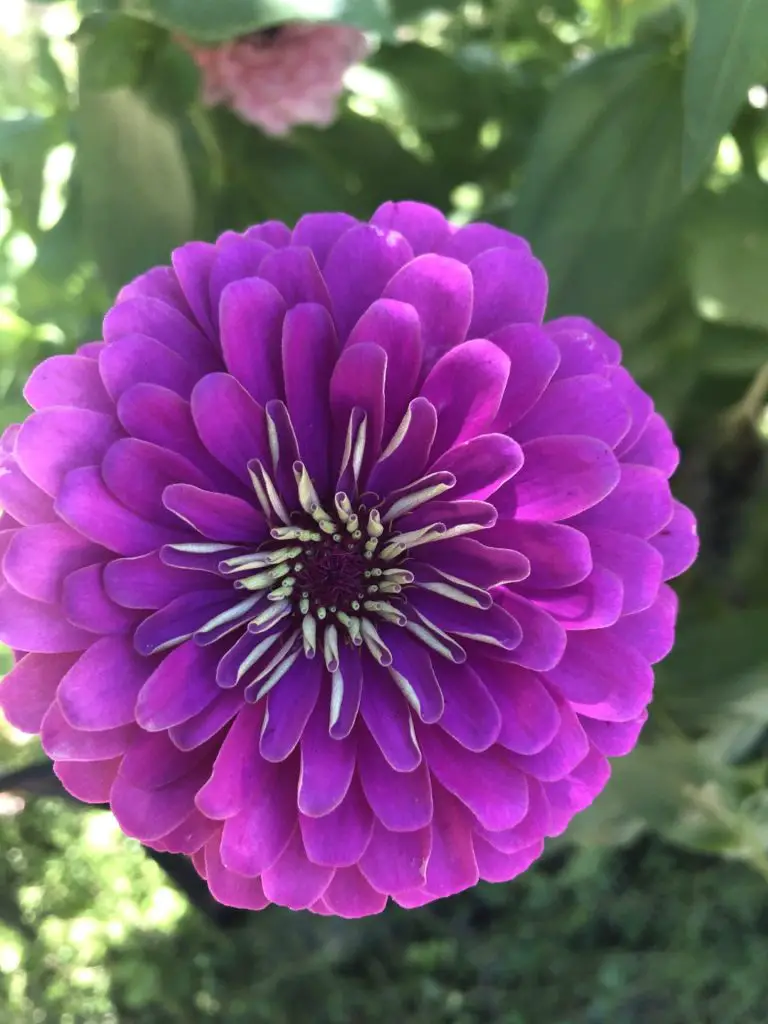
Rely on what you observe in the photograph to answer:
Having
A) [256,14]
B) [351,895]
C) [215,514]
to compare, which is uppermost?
[256,14]

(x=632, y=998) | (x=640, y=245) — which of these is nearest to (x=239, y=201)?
(x=640, y=245)

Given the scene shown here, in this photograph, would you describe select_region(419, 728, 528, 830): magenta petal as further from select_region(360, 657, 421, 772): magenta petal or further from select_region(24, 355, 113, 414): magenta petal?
select_region(24, 355, 113, 414): magenta petal

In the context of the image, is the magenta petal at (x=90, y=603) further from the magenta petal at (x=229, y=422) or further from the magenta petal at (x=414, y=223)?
the magenta petal at (x=414, y=223)

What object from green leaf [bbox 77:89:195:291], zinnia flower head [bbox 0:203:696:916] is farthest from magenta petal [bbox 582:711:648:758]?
green leaf [bbox 77:89:195:291]

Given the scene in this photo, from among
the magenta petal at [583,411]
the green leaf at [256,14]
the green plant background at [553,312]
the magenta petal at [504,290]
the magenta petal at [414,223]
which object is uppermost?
the green leaf at [256,14]

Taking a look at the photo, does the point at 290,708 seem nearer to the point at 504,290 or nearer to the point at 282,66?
the point at 504,290

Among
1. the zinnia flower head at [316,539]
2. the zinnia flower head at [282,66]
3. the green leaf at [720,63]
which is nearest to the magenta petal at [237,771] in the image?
the zinnia flower head at [316,539]

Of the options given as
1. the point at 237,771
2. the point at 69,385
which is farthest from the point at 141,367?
the point at 237,771

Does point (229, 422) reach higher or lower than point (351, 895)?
higher
